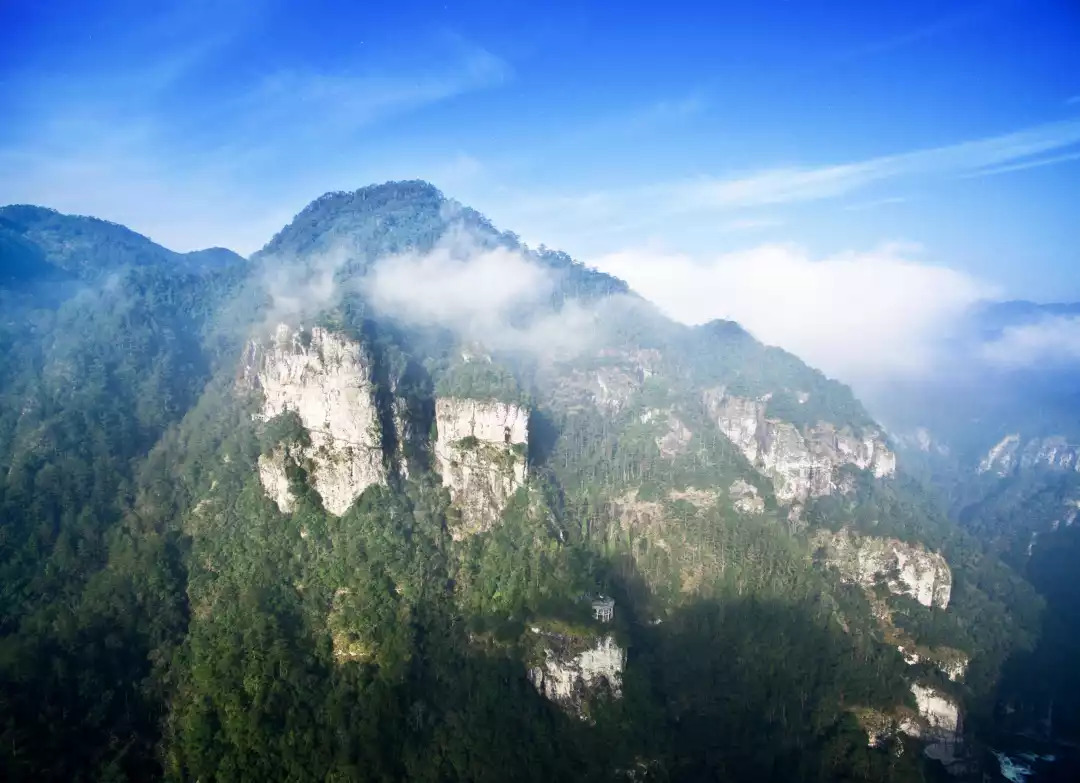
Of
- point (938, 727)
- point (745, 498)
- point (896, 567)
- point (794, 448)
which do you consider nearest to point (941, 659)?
point (938, 727)

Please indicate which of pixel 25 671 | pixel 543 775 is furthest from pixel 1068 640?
pixel 25 671

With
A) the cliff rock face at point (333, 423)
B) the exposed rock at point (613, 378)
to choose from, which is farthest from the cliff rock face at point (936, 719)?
the cliff rock face at point (333, 423)

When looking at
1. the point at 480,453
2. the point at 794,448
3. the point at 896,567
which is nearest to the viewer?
the point at 896,567

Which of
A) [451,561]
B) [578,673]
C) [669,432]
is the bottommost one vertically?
[578,673]

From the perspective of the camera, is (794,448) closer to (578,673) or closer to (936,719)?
(936,719)

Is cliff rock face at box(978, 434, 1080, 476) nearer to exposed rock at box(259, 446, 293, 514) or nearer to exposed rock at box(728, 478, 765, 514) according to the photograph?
exposed rock at box(728, 478, 765, 514)

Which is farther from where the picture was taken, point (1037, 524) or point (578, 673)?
point (1037, 524)

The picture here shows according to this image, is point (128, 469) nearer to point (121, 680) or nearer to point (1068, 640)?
point (121, 680)
